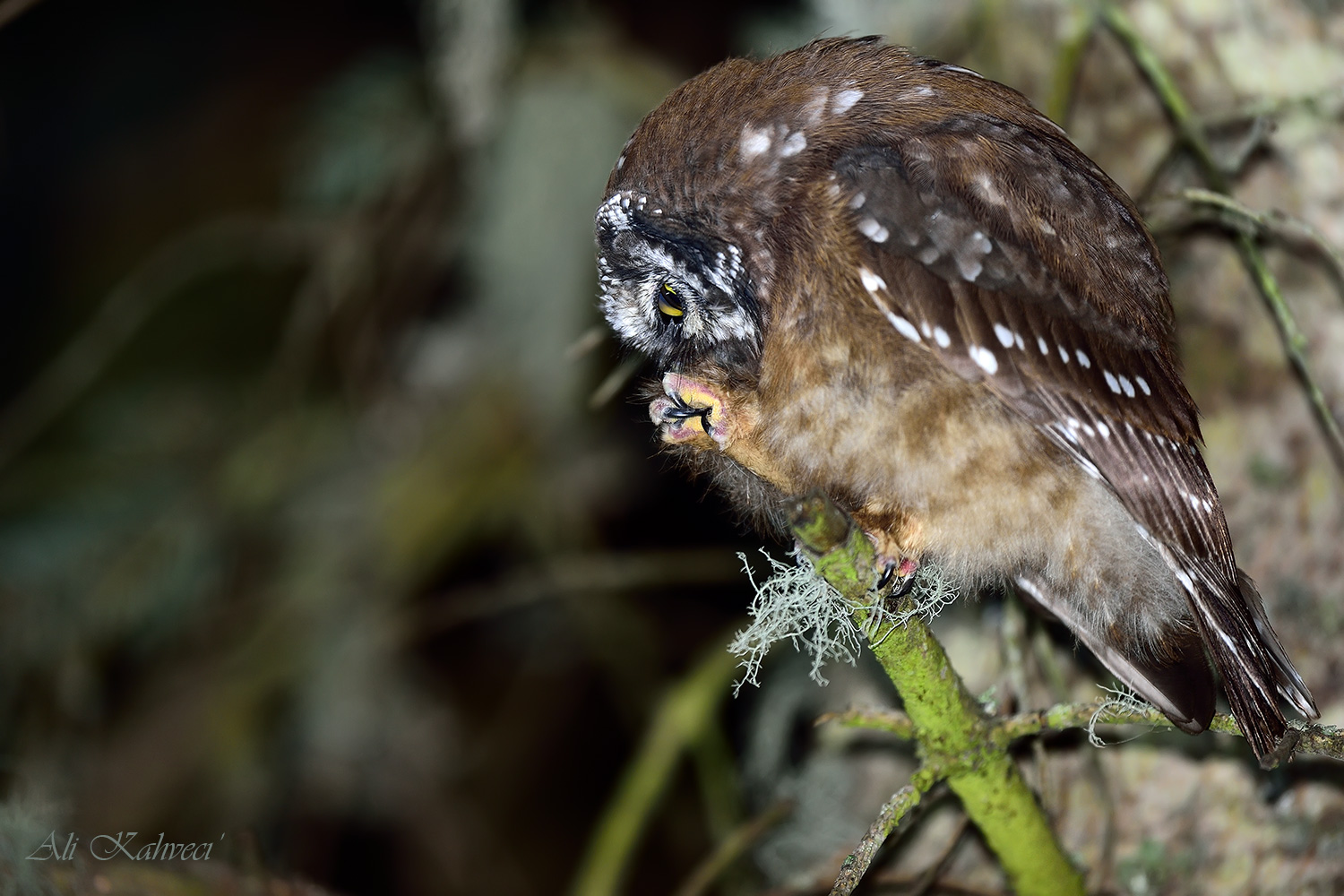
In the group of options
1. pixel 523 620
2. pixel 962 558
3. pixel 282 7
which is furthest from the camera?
pixel 282 7

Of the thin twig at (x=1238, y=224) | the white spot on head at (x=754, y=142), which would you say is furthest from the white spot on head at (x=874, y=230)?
the thin twig at (x=1238, y=224)

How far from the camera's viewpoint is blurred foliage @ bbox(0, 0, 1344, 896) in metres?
2.02

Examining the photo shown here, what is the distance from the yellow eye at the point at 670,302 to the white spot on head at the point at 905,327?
391 millimetres

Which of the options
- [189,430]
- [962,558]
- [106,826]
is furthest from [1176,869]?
[189,430]

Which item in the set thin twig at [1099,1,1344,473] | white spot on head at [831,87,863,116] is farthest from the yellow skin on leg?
thin twig at [1099,1,1344,473]

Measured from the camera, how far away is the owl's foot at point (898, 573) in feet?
4.95

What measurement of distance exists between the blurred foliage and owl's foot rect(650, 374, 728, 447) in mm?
625

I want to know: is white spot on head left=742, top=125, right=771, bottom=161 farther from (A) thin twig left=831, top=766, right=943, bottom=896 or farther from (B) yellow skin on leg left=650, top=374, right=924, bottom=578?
(A) thin twig left=831, top=766, right=943, bottom=896

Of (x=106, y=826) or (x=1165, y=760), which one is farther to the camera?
(x=106, y=826)

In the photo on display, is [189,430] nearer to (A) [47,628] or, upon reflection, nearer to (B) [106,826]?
(A) [47,628]

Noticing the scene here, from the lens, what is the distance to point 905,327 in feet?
4.72

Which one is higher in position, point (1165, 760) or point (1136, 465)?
point (1136, 465)

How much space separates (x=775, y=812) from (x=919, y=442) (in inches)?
35.2

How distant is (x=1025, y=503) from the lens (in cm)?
151
